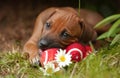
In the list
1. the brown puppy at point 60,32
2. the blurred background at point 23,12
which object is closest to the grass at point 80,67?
the brown puppy at point 60,32

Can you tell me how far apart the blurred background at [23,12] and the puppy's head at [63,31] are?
1.03 m

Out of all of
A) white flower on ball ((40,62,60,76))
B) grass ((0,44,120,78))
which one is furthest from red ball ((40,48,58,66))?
white flower on ball ((40,62,60,76))

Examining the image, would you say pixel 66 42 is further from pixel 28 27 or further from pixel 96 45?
pixel 28 27

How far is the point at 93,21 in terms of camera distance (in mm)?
5508

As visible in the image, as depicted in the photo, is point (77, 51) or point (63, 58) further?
point (77, 51)

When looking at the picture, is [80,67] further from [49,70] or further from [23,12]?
[23,12]

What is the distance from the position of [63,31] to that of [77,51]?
1.46ft

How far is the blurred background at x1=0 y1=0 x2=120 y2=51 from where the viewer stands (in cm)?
609

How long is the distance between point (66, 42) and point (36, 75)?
2.46 ft

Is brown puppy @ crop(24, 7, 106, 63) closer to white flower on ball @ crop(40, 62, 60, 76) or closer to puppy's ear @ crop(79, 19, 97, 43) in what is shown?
puppy's ear @ crop(79, 19, 97, 43)

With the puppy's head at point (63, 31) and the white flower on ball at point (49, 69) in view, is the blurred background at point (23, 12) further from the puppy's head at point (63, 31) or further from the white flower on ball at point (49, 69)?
the white flower on ball at point (49, 69)

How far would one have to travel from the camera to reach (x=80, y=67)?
13.6 feet

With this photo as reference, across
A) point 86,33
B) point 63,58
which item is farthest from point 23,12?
point 63,58

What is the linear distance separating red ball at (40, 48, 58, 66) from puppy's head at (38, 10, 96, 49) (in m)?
0.15
